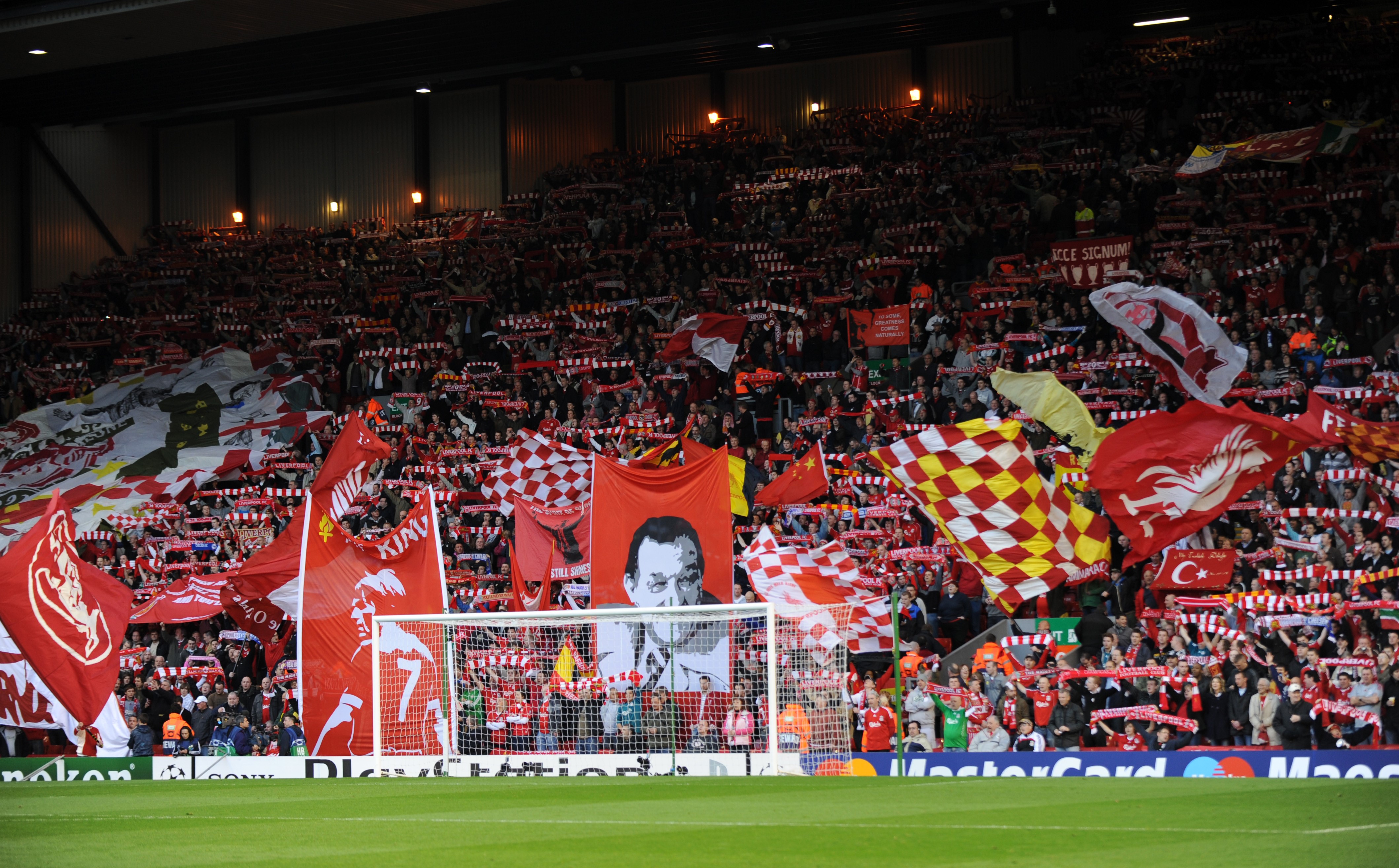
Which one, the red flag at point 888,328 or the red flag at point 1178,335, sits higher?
the red flag at point 888,328

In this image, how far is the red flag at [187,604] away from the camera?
26.2m

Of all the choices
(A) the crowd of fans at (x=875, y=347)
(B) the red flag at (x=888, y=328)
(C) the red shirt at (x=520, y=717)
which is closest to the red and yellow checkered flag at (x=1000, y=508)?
(A) the crowd of fans at (x=875, y=347)

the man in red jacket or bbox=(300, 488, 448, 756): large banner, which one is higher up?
bbox=(300, 488, 448, 756): large banner

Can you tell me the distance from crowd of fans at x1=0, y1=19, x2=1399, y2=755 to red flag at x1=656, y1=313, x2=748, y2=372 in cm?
40

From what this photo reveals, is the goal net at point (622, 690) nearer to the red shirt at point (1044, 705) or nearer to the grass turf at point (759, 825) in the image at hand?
the red shirt at point (1044, 705)

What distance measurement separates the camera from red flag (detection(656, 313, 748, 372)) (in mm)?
29797

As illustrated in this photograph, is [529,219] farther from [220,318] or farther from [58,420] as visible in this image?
[58,420]

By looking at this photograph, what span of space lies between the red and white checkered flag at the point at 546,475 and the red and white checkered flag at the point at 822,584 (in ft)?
16.6

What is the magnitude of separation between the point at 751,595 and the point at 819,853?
533 inches

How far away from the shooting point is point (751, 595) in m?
22.0

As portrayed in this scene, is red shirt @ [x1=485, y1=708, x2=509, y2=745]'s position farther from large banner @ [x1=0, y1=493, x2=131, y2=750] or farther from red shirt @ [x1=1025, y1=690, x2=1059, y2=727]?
red shirt @ [x1=1025, y1=690, x2=1059, y2=727]

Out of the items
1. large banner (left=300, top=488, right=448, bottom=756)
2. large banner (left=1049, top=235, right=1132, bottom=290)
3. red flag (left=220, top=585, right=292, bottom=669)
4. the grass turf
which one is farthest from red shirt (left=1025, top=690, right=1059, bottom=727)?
red flag (left=220, top=585, right=292, bottom=669)

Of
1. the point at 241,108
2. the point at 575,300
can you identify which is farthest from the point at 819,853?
the point at 241,108

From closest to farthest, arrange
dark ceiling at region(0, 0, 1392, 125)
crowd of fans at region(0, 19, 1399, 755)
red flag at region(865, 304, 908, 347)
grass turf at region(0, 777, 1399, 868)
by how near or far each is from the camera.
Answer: grass turf at region(0, 777, 1399, 868), crowd of fans at region(0, 19, 1399, 755), red flag at region(865, 304, 908, 347), dark ceiling at region(0, 0, 1392, 125)
